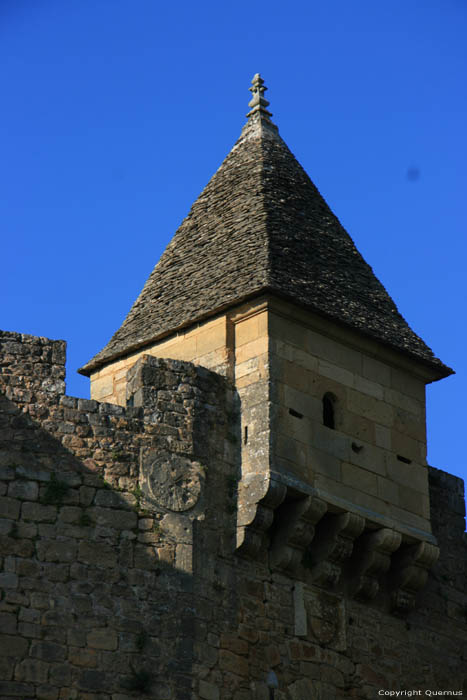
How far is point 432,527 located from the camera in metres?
19.1

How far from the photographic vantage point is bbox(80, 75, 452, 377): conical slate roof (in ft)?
58.8

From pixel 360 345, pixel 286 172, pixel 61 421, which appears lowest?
pixel 61 421

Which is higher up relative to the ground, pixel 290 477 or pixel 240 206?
pixel 240 206

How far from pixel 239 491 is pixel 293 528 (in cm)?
69

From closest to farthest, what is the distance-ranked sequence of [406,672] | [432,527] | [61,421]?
[61,421] < [406,672] < [432,527]

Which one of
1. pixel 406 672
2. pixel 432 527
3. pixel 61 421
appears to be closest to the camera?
pixel 61 421

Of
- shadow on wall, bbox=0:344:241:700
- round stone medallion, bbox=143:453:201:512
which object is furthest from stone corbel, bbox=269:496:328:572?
round stone medallion, bbox=143:453:201:512

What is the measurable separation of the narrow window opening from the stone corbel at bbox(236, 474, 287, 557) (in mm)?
1326

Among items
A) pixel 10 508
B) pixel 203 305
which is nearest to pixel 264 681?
pixel 10 508

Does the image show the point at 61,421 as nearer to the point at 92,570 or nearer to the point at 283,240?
the point at 92,570

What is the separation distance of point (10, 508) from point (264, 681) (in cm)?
310

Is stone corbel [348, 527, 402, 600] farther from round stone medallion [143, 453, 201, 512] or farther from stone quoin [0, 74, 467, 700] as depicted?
round stone medallion [143, 453, 201, 512]

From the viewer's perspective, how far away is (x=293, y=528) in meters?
16.7

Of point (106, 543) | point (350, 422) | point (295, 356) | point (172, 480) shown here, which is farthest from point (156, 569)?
point (350, 422)
